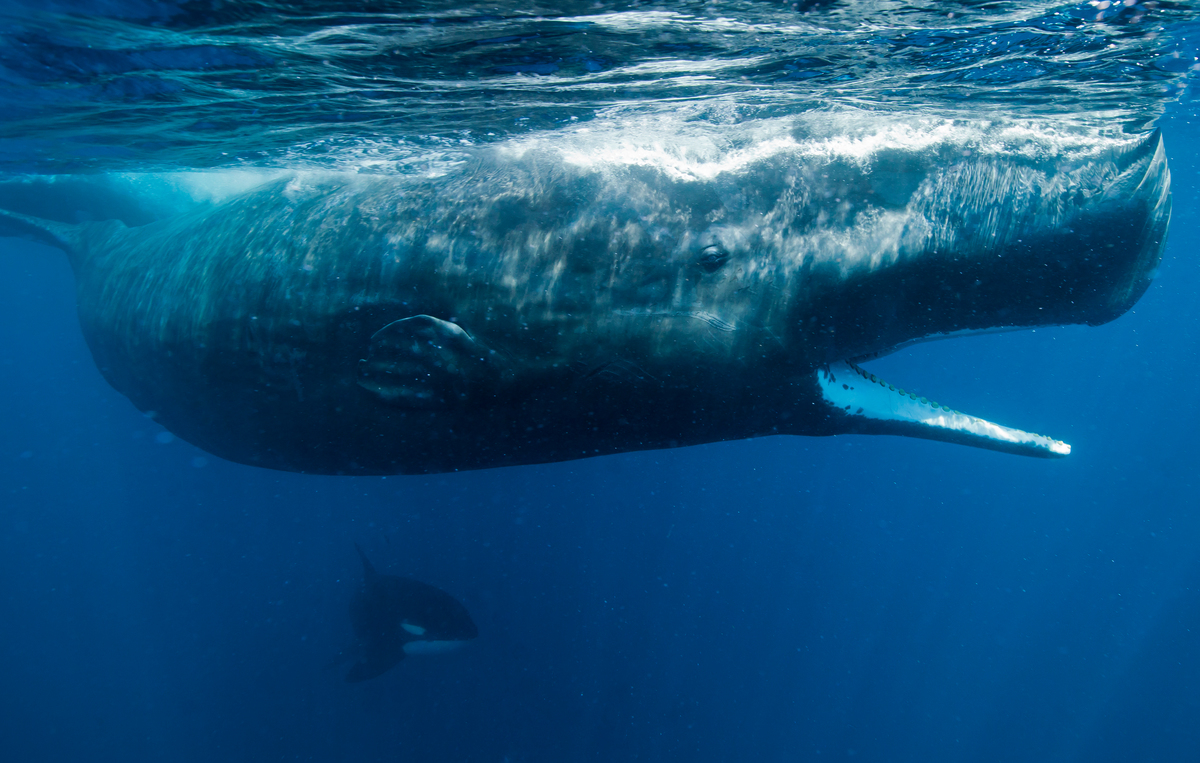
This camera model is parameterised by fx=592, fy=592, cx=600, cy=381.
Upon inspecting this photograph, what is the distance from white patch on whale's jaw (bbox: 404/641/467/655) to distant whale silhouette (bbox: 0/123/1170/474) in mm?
11669

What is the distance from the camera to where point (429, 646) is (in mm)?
14547

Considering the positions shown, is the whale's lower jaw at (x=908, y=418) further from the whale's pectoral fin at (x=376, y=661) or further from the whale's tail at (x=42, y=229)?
the whale's pectoral fin at (x=376, y=661)

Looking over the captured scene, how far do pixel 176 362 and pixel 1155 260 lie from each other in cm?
753

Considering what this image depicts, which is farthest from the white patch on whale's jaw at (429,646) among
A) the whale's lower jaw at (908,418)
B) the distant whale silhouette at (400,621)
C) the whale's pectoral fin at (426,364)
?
the whale's lower jaw at (908,418)

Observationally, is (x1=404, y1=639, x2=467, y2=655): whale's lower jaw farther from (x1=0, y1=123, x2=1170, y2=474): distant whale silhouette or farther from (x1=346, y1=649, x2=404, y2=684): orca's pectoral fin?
(x1=0, y1=123, x2=1170, y2=474): distant whale silhouette

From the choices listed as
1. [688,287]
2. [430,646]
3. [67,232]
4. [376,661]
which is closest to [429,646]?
[430,646]

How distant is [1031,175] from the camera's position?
11.1ft

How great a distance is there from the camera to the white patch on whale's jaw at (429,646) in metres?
14.4

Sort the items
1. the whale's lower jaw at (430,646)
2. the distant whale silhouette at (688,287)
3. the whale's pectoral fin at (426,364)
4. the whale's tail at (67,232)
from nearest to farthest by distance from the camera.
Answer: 1. the distant whale silhouette at (688,287)
2. the whale's pectoral fin at (426,364)
3. the whale's tail at (67,232)
4. the whale's lower jaw at (430,646)

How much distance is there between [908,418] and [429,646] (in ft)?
45.9

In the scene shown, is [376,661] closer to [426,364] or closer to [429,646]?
[429,646]

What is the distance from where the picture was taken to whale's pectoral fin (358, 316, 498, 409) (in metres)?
3.69

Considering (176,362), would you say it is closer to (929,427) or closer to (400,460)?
(400,460)

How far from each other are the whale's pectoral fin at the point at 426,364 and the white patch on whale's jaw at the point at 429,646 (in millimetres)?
12517
